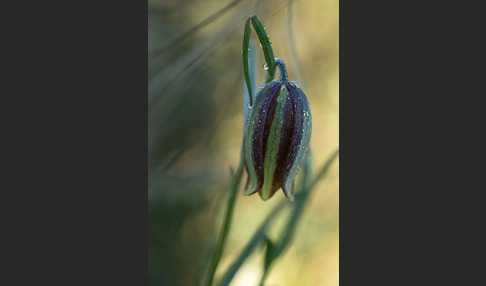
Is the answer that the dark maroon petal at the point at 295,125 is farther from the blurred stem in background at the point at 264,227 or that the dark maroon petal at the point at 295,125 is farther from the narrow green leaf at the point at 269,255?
the narrow green leaf at the point at 269,255

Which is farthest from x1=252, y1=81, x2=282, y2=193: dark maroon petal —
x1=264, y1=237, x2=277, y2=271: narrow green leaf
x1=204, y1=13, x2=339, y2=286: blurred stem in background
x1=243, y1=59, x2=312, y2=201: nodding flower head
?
x1=264, y1=237, x2=277, y2=271: narrow green leaf

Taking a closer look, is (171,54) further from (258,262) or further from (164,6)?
(258,262)

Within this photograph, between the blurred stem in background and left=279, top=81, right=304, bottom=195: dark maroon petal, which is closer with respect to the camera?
left=279, top=81, right=304, bottom=195: dark maroon petal

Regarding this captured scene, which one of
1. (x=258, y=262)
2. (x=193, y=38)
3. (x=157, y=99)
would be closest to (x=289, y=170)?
(x=258, y=262)

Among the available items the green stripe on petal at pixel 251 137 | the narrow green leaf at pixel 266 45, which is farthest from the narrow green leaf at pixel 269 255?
the narrow green leaf at pixel 266 45

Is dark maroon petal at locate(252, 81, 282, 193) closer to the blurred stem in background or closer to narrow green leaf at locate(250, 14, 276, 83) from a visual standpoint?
narrow green leaf at locate(250, 14, 276, 83)

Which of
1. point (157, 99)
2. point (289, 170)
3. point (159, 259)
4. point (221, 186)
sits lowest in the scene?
point (159, 259)

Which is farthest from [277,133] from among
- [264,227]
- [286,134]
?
[264,227]
